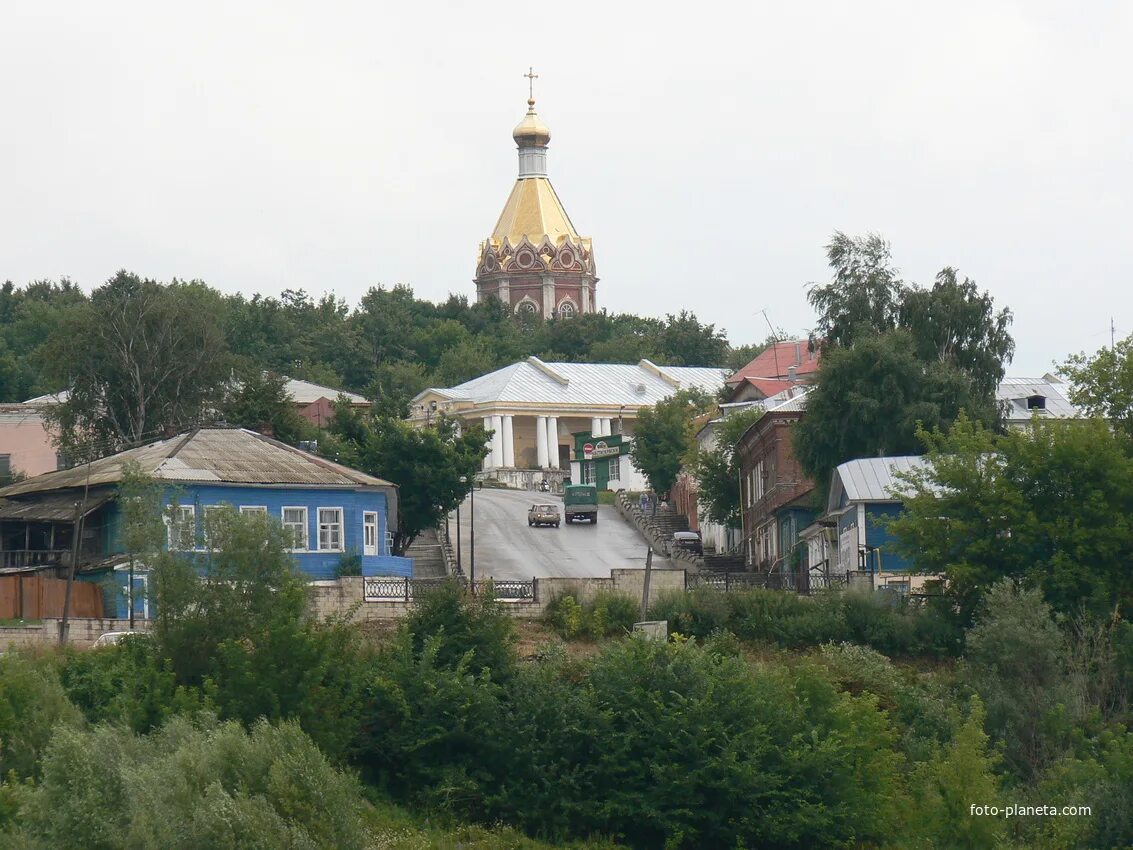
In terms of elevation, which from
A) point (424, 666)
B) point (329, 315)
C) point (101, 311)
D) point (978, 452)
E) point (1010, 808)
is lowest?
point (1010, 808)

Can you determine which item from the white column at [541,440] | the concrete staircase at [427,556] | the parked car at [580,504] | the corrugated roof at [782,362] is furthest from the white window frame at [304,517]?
the white column at [541,440]

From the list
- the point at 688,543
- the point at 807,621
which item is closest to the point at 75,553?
the point at 807,621

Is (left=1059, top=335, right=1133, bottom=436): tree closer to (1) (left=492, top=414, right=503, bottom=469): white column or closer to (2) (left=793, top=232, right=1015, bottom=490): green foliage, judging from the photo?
(2) (left=793, top=232, right=1015, bottom=490): green foliage

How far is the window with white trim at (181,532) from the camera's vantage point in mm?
36812

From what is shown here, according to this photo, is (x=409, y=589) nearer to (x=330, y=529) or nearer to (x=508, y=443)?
(x=330, y=529)

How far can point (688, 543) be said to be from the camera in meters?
60.8

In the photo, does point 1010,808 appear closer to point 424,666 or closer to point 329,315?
point 424,666

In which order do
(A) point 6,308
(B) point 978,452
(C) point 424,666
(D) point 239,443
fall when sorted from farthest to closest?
(A) point 6,308 → (D) point 239,443 → (B) point 978,452 → (C) point 424,666

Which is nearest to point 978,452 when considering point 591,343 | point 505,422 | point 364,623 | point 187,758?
point 364,623

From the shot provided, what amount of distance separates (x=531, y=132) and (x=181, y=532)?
3926 inches

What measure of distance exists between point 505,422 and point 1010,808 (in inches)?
2404

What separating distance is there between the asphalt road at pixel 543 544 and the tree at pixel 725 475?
2380mm

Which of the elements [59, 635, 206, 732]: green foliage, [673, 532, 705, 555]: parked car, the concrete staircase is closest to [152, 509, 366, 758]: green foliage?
[59, 635, 206, 732]: green foliage

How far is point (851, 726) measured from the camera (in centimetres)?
3494
